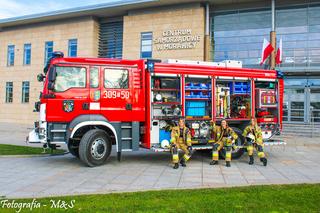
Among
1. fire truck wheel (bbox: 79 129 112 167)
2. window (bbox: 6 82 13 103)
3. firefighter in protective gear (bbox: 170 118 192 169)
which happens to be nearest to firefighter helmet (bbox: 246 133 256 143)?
firefighter in protective gear (bbox: 170 118 192 169)

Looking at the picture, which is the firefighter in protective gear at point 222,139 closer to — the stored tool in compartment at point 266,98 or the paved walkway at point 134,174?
the paved walkway at point 134,174

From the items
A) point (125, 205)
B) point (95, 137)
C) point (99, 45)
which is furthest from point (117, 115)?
point (99, 45)

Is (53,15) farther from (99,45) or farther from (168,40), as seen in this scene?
(168,40)

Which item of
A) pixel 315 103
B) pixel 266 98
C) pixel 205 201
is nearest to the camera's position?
pixel 205 201

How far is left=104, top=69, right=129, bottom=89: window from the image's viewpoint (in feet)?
29.9

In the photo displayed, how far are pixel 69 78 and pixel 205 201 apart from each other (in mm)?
5204

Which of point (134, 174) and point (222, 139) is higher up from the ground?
point (222, 139)

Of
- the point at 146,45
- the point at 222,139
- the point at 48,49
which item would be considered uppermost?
the point at 48,49

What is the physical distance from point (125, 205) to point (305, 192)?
3.48 m

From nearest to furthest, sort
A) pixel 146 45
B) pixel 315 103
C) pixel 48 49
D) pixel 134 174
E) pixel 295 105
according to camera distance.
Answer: pixel 134 174
pixel 315 103
pixel 295 105
pixel 146 45
pixel 48 49

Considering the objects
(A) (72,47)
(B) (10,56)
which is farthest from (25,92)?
(A) (72,47)

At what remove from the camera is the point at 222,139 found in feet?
31.9

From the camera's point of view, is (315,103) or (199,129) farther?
(315,103)

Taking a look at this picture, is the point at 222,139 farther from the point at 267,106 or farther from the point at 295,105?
the point at 295,105
